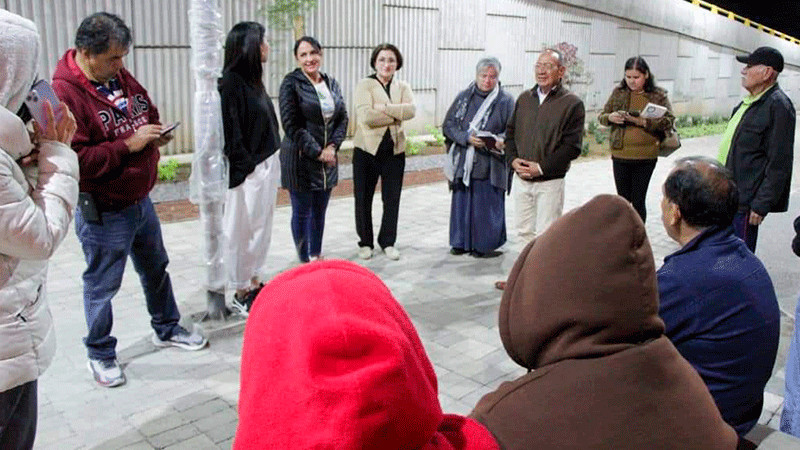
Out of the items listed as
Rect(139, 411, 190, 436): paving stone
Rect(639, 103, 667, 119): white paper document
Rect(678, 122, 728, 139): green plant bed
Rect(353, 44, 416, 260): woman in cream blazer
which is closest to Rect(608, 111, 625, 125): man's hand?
Rect(639, 103, 667, 119): white paper document

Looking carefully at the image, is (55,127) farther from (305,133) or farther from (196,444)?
(305,133)

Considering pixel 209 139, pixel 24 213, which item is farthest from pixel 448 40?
pixel 24 213

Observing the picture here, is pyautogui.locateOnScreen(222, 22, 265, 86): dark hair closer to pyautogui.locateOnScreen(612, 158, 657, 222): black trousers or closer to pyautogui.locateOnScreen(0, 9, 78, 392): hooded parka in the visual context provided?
pyautogui.locateOnScreen(0, 9, 78, 392): hooded parka

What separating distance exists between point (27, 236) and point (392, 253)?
14.0 feet

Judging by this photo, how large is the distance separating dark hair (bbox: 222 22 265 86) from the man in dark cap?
11.3ft

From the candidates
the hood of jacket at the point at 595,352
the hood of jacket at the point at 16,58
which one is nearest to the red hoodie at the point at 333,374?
the hood of jacket at the point at 595,352

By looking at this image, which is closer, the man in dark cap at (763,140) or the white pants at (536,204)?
the man in dark cap at (763,140)

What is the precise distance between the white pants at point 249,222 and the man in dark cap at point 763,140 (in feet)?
11.1

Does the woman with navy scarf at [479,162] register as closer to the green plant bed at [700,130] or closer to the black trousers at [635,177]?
the black trousers at [635,177]

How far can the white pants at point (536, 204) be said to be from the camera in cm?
529

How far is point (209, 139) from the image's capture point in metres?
4.01

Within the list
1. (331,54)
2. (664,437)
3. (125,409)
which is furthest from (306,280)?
(331,54)

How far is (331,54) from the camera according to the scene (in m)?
10.9

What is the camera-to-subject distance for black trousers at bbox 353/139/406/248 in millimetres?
6078
